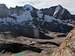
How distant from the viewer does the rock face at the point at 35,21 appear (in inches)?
61.8

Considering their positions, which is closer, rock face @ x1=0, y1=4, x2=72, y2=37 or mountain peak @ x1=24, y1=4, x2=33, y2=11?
rock face @ x1=0, y1=4, x2=72, y2=37

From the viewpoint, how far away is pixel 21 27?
5.20 ft

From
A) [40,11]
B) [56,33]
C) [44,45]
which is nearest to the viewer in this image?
[44,45]

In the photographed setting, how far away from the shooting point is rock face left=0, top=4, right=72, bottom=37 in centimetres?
157

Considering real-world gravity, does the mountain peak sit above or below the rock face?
above

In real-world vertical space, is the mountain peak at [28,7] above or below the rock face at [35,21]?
above

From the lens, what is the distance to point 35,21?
5.23 ft

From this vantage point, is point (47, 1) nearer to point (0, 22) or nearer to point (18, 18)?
point (18, 18)

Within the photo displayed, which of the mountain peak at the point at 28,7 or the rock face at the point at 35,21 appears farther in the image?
the mountain peak at the point at 28,7

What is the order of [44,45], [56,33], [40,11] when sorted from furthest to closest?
[40,11] → [56,33] → [44,45]

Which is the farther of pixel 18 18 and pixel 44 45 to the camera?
pixel 18 18

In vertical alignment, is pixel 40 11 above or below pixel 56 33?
above

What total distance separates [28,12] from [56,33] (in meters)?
0.26

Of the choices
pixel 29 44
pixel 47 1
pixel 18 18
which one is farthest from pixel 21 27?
pixel 47 1
